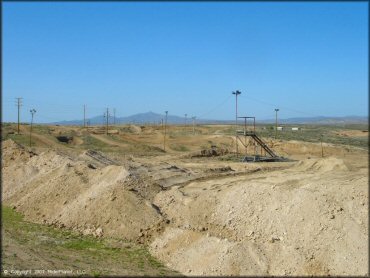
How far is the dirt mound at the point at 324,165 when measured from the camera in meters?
→ 31.2

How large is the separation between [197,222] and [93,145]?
4449cm

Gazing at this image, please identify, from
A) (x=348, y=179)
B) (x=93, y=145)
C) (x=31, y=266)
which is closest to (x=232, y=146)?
(x=93, y=145)

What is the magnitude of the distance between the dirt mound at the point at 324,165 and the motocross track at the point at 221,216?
0.36 m

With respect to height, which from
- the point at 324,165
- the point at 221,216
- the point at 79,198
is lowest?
the point at 79,198

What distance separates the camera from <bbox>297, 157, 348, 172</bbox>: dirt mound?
31188 millimetres

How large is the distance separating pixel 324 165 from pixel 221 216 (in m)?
14.5

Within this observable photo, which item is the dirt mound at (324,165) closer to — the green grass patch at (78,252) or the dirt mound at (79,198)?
the dirt mound at (79,198)

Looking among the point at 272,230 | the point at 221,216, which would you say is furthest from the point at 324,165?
the point at 272,230

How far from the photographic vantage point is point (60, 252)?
20938 millimetres

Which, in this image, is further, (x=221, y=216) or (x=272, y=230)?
(x=221, y=216)

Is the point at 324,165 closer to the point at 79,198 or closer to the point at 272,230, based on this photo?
the point at 272,230

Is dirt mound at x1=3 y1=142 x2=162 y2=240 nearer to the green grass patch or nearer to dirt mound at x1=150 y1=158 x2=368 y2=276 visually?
the green grass patch

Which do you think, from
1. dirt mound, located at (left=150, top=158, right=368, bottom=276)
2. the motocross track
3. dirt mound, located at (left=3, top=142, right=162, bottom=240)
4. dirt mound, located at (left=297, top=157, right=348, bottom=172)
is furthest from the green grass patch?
dirt mound, located at (left=297, top=157, right=348, bottom=172)

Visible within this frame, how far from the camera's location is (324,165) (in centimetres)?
3266
